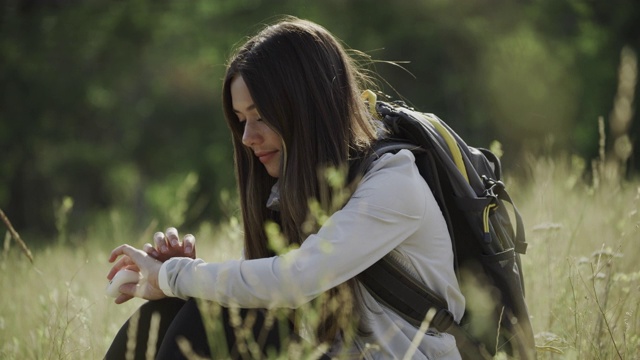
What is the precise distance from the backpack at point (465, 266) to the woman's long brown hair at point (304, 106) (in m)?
0.13

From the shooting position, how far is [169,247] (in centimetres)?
297

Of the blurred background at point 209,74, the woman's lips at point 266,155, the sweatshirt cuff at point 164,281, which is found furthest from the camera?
the blurred background at point 209,74

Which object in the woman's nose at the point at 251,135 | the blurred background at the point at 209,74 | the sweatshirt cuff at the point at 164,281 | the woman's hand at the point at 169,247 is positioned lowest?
the blurred background at the point at 209,74

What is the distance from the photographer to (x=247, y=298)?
2.52 m

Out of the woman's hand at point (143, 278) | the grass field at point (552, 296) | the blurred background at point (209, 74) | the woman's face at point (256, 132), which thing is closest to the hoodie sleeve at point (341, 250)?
the woman's hand at point (143, 278)

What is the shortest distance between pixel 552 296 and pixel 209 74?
770 inches

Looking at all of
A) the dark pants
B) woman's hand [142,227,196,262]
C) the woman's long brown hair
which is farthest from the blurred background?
the dark pants

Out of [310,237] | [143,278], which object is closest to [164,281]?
[143,278]

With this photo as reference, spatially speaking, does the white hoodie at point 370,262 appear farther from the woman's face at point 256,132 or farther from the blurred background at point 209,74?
the blurred background at point 209,74

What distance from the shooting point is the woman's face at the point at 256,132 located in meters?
2.84

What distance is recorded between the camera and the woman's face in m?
2.84

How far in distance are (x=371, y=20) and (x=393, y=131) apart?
17.2m

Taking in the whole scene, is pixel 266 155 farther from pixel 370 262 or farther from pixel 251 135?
pixel 370 262

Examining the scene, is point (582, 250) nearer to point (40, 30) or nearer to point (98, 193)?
point (40, 30)
